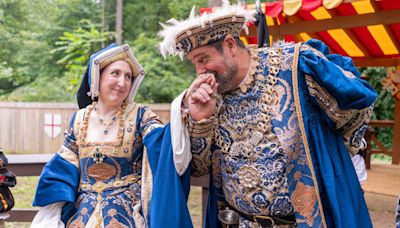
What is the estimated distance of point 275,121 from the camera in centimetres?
194

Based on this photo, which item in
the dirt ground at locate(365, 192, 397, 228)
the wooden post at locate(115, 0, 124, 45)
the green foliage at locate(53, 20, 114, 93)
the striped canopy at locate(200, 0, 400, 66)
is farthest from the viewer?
the wooden post at locate(115, 0, 124, 45)

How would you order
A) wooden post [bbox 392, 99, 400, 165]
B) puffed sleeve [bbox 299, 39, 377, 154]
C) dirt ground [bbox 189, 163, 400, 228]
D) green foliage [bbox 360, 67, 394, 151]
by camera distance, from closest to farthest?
puffed sleeve [bbox 299, 39, 377, 154]
dirt ground [bbox 189, 163, 400, 228]
wooden post [bbox 392, 99, 400, 165]
green foliage [bbox 360, 67, 394, 151]

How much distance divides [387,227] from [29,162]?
4260mm

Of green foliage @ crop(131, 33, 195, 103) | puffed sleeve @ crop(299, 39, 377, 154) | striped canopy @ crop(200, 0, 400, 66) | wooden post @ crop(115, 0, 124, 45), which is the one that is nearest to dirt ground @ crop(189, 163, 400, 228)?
striped canopy @ crop(200, 0, 400, 66)

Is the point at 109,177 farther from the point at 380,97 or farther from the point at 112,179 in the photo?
the point at 380,97

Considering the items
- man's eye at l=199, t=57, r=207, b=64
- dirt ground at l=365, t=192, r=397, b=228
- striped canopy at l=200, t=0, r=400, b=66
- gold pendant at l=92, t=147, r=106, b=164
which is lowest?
dirt ground at l=365, t=192, r=397, b=228

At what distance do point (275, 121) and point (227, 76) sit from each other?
28 cm

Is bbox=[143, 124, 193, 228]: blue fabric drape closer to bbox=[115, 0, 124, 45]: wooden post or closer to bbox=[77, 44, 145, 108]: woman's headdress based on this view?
bbox=[77, 44, 145, 108]: woman's headdress

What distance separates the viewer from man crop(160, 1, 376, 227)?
1.88 m

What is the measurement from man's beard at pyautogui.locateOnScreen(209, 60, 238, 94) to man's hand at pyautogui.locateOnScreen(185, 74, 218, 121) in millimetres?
53

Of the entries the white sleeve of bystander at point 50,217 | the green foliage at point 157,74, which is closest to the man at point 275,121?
the white sleeve of bystander at point 50,217

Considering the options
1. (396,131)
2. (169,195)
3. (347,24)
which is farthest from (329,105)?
(396,131)

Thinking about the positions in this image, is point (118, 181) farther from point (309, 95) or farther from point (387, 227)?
point (387, 227)

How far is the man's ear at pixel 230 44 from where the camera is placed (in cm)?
198
